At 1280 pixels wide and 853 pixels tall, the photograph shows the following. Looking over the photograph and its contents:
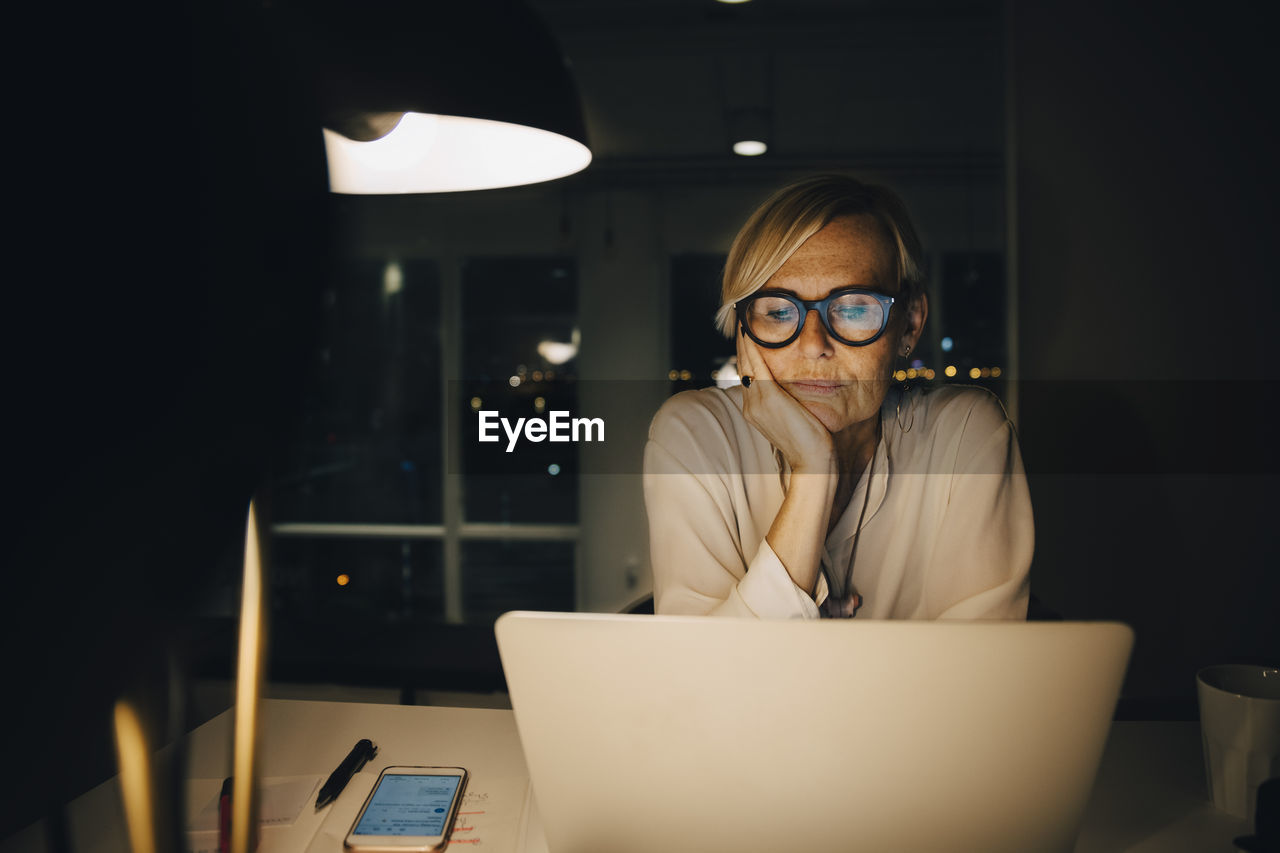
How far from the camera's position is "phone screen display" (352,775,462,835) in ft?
2.51

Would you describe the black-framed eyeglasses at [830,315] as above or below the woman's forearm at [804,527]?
above

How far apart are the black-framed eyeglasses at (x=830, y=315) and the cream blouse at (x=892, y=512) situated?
0.44 ft

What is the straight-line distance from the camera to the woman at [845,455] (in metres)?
1.39

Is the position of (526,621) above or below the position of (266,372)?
below

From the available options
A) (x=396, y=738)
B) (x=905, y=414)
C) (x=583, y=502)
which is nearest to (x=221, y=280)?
(x=396, y=738)

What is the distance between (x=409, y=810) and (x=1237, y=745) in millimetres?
916

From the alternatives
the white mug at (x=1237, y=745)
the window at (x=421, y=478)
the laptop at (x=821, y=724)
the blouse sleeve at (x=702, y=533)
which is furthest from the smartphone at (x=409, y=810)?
the window at (x=421, y=478)

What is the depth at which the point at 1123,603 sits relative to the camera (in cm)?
174

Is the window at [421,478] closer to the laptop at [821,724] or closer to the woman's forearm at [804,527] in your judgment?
the woman's forearm at [804,527]

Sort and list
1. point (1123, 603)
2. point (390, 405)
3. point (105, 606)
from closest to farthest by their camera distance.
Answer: point (105, 606)
point (1123, 603)
point (390, 405)

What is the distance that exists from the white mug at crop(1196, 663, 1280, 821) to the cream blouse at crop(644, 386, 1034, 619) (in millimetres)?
518

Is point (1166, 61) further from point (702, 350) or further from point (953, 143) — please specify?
point (702, 350)

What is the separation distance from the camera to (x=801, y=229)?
5.00 feet

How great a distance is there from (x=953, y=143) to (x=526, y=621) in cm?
197
